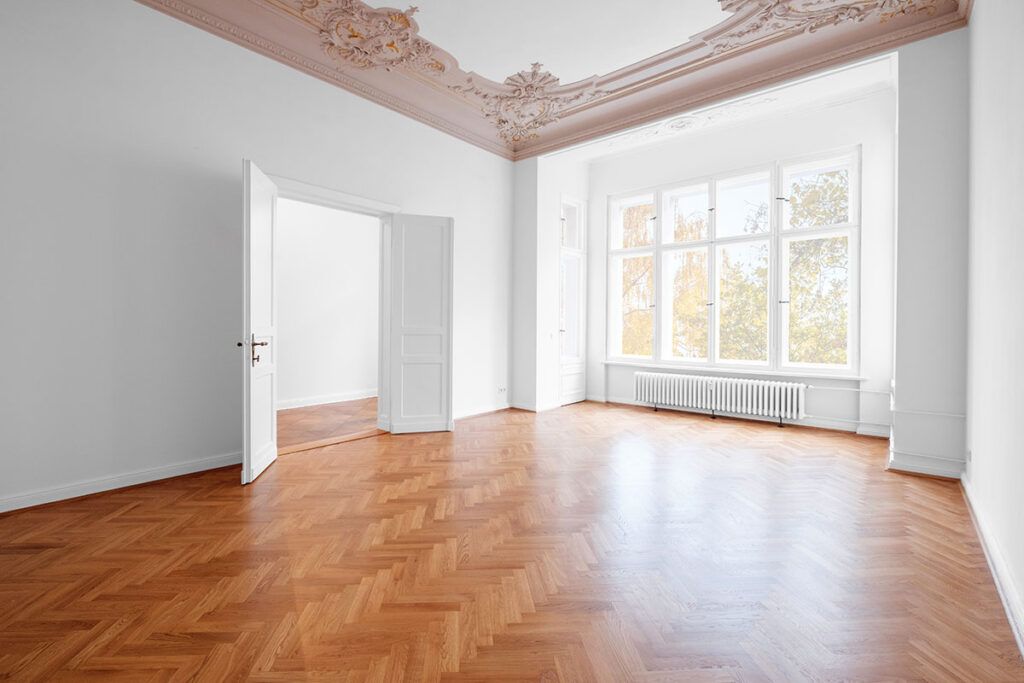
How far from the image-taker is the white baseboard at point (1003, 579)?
1793 millimetres

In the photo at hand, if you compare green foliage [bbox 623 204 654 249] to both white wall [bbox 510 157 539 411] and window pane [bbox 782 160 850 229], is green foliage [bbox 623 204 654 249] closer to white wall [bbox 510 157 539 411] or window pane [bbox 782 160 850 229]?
white wall [bbox 510 157 539 411]

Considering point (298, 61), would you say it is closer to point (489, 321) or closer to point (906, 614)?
point (489, 321)

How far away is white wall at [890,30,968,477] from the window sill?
1.41 metres

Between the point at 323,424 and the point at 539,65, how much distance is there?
14.4 feet

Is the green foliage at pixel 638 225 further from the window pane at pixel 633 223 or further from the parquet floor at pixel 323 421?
the parquet floor at pixel 323 421

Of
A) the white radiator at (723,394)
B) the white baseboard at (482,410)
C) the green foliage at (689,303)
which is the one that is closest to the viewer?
the white radiator at (723,394)

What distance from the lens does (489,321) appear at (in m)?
6.26

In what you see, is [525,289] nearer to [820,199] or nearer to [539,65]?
[539,65]

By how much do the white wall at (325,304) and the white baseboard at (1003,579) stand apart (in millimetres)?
6869

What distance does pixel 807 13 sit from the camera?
12.5 ft

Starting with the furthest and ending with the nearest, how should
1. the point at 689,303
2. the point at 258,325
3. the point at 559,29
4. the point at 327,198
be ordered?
the point at 689,303 < the point at 327,198 < the point at 559,29 < the point at 258,325

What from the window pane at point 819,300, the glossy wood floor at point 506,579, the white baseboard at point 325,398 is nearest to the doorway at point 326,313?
the white baseboard at point 325,398

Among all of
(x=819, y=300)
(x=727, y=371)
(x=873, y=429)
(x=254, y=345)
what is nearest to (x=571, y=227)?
(x=727, y=371)

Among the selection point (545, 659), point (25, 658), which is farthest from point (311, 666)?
point (25, 658)
